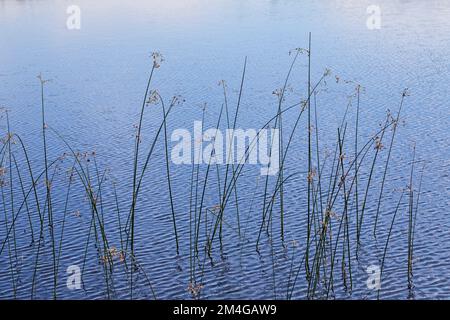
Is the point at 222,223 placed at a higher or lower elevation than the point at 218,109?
lower

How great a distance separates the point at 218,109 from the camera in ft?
23.5

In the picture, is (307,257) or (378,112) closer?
(307,257)

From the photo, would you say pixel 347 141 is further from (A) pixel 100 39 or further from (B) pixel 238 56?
(A) pixel 100 39

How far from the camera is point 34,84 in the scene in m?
8.48

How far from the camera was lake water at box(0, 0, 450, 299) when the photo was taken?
13.6ft

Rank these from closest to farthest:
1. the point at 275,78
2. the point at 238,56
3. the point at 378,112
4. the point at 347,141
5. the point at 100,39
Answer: the point at 347,141 → the point at 378,112 → the point at 275,78 → the point at 238,56 → the point at 100,39

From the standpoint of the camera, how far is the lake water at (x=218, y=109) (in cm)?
414

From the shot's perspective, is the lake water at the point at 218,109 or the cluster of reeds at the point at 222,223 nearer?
the cluster of reeds at the point at 222,223

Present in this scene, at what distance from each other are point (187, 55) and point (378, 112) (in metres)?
2.86

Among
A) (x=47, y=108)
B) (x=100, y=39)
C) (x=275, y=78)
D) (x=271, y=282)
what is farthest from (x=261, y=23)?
(x=271, y=282)

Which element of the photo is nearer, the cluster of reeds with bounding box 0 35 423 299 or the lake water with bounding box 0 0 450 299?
the cluster of reeds with bounding box 0 35 423 299

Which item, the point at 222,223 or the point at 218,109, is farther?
the point at 218,109

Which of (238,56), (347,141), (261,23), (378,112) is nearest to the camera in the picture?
(347,141)

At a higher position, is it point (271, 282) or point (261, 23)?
point (261, 23)
